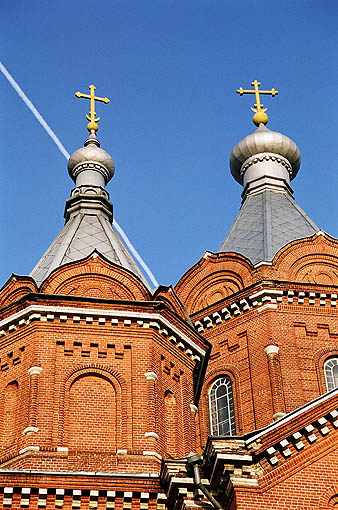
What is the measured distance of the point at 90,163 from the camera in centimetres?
2752

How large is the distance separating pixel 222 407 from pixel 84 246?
475 centimetres

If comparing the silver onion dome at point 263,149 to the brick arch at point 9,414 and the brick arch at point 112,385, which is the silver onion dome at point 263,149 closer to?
the brick arch at point 112,385

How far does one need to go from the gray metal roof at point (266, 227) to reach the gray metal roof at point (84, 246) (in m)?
3.67

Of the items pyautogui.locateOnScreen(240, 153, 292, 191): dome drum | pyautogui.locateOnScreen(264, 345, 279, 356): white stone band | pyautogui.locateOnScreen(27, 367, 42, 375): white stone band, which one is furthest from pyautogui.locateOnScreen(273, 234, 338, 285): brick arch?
pyautogui.locateOnScreen(27, 367, 42, 375): white stone band

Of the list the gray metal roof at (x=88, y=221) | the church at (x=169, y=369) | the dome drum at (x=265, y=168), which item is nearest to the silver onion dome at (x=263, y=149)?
the dome drum at (x=265, y=168)

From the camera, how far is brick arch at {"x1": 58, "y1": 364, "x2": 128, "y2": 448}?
61.8 ft

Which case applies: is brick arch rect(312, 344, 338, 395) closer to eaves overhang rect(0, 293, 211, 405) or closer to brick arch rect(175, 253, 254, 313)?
brick arch rect(175, 253, 254, 313)

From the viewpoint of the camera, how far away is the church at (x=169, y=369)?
54.4ft

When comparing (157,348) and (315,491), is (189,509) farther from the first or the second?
(157,348)

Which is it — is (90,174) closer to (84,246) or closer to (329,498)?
(84,246)

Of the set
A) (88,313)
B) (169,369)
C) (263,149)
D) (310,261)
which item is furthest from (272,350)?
(263,149)

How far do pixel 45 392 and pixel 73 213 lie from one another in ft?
23.6

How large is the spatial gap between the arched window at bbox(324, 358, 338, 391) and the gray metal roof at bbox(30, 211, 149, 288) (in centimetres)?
461

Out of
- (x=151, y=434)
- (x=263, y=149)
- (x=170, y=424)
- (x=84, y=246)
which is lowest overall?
(x=151, y=434)
